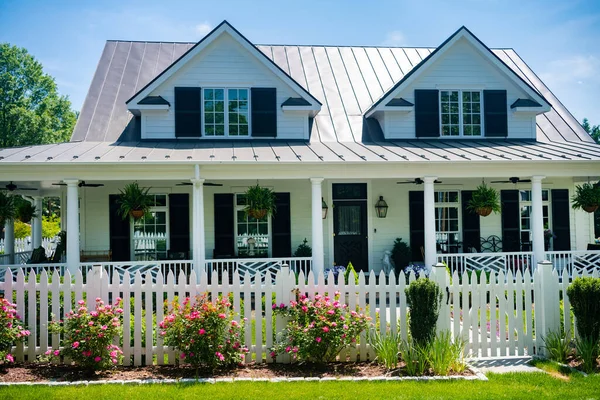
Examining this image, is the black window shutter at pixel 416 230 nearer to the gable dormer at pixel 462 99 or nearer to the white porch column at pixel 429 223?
the gable dormer at pixel 462 99

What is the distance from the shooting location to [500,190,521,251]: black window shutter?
50.5 ft

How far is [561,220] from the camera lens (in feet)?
51.4

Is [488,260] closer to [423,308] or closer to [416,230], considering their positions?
[416,230]

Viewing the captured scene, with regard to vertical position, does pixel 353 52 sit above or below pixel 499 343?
above

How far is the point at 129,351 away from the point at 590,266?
12.5 m

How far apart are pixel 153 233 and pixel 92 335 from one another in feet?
27.9

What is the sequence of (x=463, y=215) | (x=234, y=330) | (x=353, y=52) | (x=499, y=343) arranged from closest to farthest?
(x=234, y=330), (x=499, y=343), (x=463, y=215), (x=353, y=52)

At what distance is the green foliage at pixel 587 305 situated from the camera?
22.0ft

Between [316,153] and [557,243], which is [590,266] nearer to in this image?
[557,243]

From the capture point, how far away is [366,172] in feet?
40.8

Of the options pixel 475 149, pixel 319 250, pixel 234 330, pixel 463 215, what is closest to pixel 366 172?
pixel 319 250

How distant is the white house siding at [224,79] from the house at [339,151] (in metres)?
0.03

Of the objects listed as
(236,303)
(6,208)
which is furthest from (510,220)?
(6,208)

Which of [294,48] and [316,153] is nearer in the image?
[316,153]
